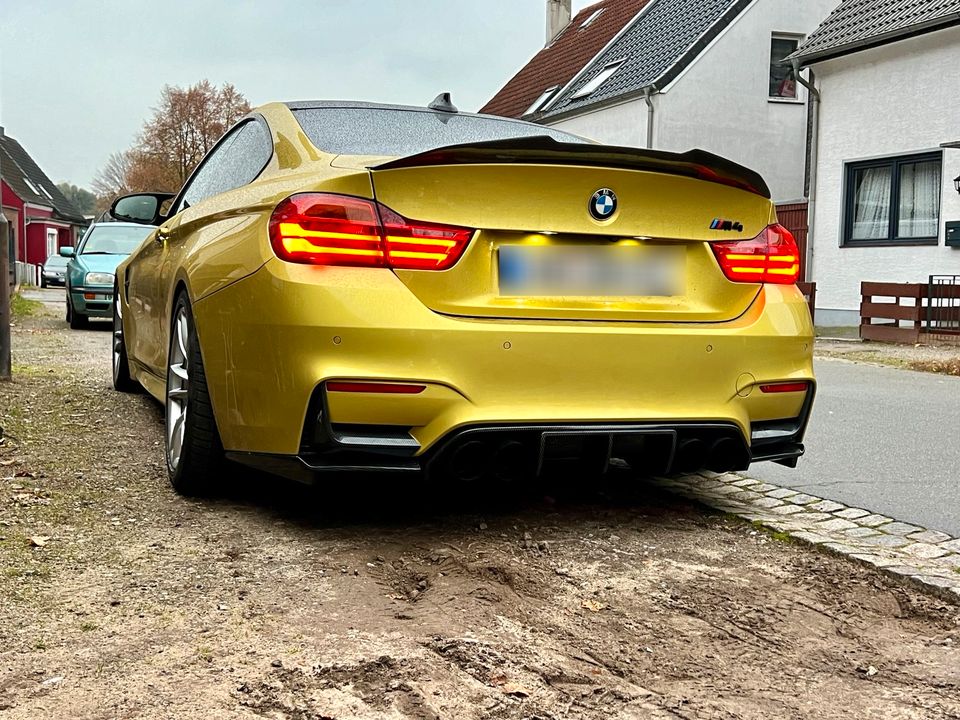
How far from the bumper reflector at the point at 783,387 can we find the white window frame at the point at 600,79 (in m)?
24.9

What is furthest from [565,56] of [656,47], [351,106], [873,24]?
[351,106]

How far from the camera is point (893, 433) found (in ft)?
22.5

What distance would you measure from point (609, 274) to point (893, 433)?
383 centimetres

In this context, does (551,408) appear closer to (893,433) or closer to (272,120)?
(272,120)

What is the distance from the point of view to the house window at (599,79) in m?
28.2

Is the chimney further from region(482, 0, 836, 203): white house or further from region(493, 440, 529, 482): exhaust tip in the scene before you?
region(493, 440, 529, 482): exhaust tip

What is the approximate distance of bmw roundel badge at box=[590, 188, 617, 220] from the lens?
373 centimetres

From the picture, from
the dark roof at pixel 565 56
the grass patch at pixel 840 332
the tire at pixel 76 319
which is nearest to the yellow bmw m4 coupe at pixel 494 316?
the tire at pixel 76 319

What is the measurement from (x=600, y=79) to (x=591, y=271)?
25690 millimetres

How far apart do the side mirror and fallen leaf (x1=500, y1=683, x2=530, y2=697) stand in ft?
14.4

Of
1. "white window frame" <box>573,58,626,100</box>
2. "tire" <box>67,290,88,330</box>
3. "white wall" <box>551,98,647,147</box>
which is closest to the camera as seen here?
"tire" <box>67,290,88,330</box>

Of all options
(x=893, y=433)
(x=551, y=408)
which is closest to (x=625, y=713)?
(x=551, y=408)

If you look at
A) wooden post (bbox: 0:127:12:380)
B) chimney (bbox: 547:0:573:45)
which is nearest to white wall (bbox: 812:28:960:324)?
wooden post (bbox: 0:127:12:380)

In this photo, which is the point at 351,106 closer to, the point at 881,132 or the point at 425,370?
the point at 425,370
